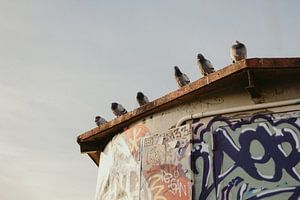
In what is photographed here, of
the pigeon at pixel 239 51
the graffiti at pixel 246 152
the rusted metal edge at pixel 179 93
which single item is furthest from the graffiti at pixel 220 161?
the pigeon at pixel 239 51

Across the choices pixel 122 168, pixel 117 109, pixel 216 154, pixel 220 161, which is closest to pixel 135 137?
pixel 122 168

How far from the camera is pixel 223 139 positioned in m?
7.35

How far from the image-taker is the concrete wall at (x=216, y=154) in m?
6.73

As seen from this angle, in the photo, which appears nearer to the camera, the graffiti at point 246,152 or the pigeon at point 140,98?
the graffiti at point 246,152

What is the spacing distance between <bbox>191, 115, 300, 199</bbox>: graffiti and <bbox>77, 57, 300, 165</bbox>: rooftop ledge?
0.74 meters

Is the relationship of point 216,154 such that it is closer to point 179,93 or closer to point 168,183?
point 168,183

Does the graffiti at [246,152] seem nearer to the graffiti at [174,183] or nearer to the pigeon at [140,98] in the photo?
the graffiti at [174,183]

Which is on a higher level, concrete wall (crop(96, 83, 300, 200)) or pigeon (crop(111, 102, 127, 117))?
pigeon (crop(111, 102, 127, 117))

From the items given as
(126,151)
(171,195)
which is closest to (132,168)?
(126,151)

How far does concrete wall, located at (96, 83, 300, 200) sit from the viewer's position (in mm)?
6734

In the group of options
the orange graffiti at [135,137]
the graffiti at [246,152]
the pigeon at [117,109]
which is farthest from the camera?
the pigeon at [117,109]

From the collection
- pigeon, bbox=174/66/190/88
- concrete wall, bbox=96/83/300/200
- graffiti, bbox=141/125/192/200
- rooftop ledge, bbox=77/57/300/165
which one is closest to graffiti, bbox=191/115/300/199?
concrete wall, bbox=96/83/300/200

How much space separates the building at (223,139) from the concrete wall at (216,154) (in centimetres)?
2

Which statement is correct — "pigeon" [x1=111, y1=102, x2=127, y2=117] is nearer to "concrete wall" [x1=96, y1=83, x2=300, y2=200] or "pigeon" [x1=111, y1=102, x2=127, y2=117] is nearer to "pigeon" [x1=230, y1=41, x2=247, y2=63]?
"concrete wall" [x1=96, y1=83, x2=300, y2=200]
